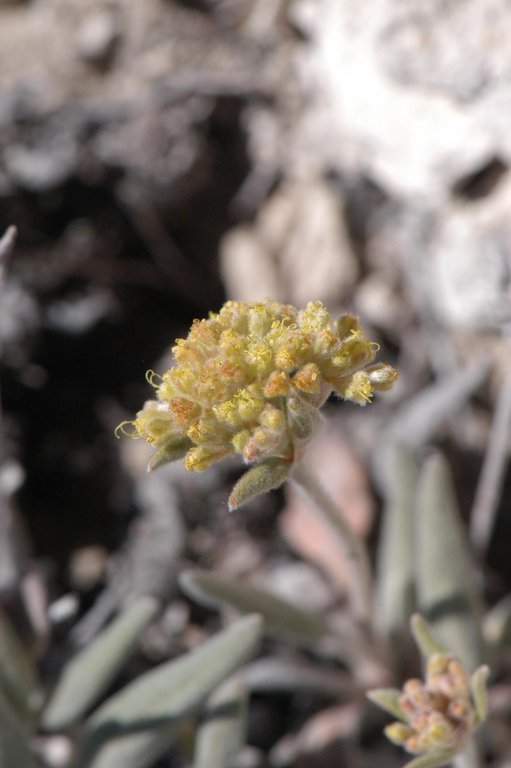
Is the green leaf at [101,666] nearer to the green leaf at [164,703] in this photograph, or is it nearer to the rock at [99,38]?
the green leaf at [164,703]

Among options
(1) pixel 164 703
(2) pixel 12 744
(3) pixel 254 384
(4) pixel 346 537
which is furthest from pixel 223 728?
(3) pixel 254 384

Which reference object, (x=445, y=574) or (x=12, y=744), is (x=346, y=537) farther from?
(x=12, y=744)

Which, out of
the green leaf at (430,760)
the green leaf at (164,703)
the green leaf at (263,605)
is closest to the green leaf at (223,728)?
the green leaf at (164,703)

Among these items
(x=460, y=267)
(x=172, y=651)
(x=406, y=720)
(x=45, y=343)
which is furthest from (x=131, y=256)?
(x=406, y=720)

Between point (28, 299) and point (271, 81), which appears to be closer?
point (28, 299)

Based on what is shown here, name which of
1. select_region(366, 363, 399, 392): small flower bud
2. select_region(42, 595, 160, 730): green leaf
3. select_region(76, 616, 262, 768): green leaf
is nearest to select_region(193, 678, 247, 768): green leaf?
select_region(76, 616, 262, 768): green leaf

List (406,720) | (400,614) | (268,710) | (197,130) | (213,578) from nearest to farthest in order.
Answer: (406,720)
(213,578)
(400,614)
(268,710)
(197,130)

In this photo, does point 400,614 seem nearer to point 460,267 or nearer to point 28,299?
point 460,267
